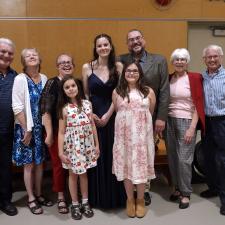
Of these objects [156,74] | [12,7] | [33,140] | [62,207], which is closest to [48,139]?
[33,140]

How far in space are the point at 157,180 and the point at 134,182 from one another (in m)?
1.08

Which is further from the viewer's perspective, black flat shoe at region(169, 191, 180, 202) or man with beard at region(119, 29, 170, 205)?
black flat shoe at region(169, 191, 180, 202)

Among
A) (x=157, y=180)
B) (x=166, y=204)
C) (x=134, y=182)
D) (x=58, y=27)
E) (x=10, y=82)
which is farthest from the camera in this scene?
(x=58, y=27)

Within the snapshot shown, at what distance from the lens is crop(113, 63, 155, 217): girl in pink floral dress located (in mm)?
2443

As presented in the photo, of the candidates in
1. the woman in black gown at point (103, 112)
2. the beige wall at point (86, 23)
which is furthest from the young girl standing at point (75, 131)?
the beige wall at point (86, 23)

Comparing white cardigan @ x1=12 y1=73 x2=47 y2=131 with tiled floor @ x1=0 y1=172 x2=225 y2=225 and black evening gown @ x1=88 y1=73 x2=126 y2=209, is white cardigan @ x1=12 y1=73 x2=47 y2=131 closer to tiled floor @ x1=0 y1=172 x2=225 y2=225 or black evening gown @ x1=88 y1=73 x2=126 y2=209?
black evening gown @ x1=88 y1=73 x2=126 y2=209

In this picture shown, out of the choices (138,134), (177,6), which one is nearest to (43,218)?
(138,134)

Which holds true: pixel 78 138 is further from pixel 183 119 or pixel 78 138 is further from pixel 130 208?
pixel 183 119

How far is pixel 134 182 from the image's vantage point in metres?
2.44

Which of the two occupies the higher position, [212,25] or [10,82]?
[212,25]

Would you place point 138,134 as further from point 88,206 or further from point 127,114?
point 88,206

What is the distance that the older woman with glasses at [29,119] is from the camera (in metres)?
2.52

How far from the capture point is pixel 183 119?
268 centimetres

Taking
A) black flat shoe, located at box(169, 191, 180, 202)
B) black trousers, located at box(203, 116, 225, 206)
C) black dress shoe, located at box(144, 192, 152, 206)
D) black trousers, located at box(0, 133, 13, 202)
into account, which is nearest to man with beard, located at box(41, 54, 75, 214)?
black trousers, located at box(0, 133, 13, 202)
